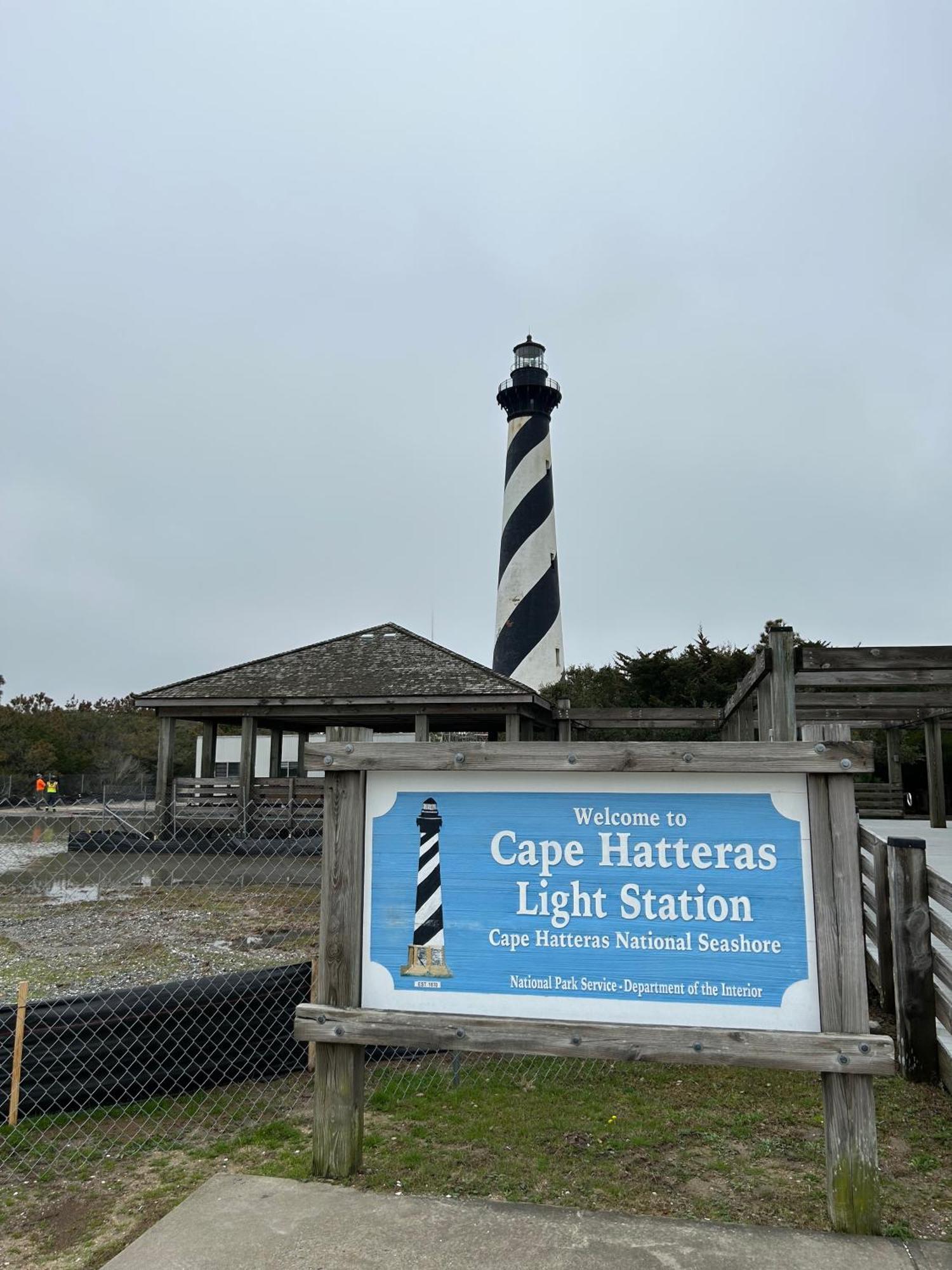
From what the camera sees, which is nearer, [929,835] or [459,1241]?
[459,1241]

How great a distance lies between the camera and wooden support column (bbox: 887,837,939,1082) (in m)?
4.63

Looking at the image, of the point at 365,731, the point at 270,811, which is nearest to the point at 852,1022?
the point at 365,731

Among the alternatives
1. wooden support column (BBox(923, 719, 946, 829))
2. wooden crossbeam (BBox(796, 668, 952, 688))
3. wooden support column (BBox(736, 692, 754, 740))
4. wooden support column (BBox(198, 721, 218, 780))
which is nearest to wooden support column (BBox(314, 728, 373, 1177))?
wooden crossbeam (BBox(796, 668, 952, 688))

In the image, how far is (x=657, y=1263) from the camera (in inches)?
108

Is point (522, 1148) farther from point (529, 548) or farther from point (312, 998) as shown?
point (529, 548)

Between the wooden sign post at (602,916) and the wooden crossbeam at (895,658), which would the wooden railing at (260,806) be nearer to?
the wooden crossbeam at (895,658)

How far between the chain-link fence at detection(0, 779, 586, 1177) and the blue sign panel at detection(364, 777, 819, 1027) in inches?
62.9

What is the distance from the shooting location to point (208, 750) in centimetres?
2119

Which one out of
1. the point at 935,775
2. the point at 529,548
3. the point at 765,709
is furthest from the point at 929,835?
the point at 529,548

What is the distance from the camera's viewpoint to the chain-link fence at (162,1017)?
426cm

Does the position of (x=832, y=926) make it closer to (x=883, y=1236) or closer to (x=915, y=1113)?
(x=883, y=1236)

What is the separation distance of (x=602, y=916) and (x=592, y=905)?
2.2 inches

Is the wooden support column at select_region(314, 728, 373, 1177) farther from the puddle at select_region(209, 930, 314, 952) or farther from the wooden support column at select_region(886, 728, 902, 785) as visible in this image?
the wooden support column at select_region(886, 728, 902, 785)

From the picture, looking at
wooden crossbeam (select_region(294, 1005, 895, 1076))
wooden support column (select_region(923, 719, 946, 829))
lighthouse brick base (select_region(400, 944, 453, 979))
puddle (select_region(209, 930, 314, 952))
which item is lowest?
puddle (select_region(209, 930, 314, 952))
